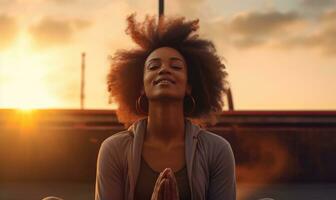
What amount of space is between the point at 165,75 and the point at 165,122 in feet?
0.94

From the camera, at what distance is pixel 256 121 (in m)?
15.4

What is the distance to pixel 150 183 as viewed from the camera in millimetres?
3498

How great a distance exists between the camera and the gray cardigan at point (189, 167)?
3.52 metres

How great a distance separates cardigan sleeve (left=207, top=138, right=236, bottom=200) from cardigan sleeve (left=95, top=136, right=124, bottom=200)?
531mm

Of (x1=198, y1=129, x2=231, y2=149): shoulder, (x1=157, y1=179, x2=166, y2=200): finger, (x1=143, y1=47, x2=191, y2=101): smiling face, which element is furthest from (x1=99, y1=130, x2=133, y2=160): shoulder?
(x1=157, y1=179, x2=166, y2=200): finger

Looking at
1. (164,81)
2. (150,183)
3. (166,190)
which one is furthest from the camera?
(164,81)

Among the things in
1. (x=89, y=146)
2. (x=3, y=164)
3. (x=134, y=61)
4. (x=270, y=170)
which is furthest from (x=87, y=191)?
(x=134, y=61)

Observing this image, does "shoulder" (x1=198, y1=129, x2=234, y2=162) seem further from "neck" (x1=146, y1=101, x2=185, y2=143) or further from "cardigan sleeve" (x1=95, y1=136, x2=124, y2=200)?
"cardigan sleeve" (x1=95, y1=136, x2=124, y2=200)

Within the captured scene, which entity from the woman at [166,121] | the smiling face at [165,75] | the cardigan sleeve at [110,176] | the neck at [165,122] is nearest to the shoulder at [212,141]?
the woman at [166,121]

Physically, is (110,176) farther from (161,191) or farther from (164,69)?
(164,69)

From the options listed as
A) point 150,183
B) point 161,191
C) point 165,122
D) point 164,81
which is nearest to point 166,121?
point 165,122

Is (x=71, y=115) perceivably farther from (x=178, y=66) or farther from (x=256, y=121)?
(x=178, y=66)

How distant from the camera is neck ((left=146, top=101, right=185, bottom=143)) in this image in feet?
12.1

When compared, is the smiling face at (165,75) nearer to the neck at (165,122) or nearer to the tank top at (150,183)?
the neck at (165,122)
